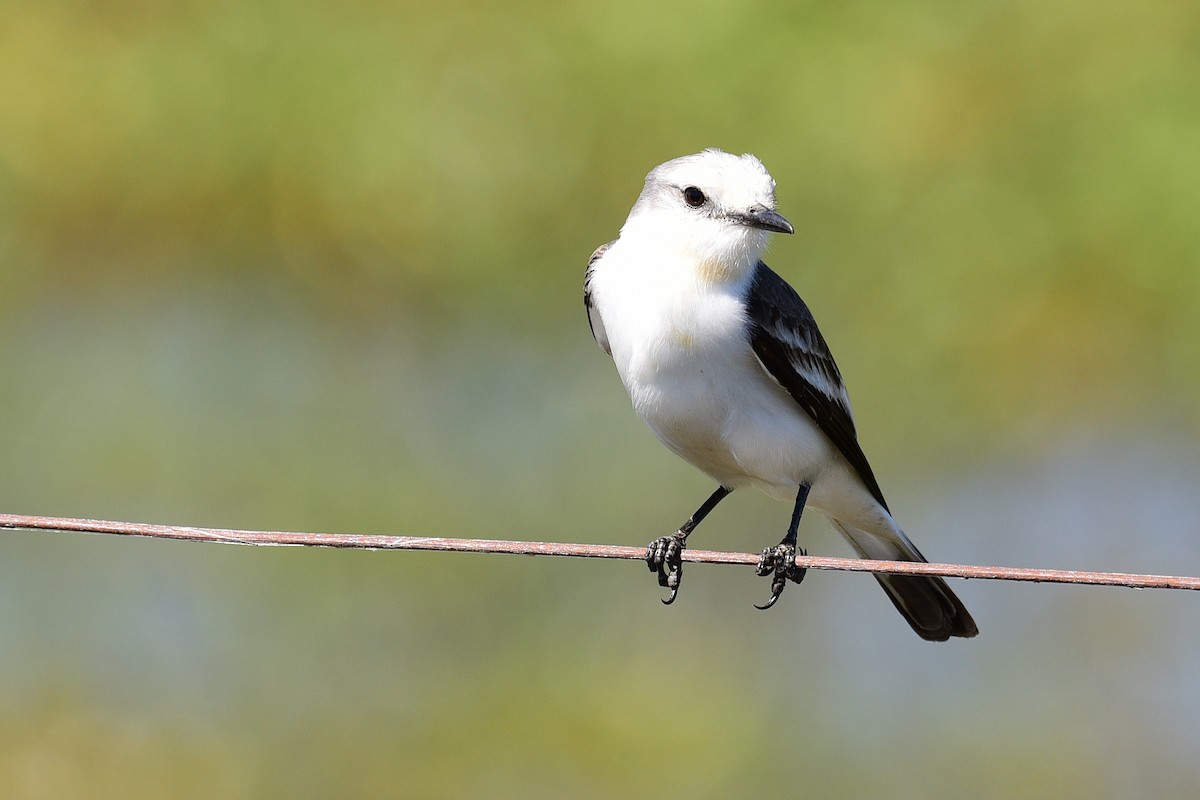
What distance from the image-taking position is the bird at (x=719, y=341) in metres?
4.57

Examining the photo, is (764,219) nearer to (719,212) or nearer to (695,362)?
(719,212)

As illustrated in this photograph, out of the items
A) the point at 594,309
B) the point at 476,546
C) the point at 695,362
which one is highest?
the point at 594,309

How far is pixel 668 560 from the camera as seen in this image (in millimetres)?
4766

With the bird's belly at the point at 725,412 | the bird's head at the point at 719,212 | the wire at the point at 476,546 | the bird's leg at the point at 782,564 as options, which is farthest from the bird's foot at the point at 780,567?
the wire at the point at 476,546

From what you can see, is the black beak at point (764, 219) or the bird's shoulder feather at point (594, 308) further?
the bird's shoulder feather at point (594, 308)

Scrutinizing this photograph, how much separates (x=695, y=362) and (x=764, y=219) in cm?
53

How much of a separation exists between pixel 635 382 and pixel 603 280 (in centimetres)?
43

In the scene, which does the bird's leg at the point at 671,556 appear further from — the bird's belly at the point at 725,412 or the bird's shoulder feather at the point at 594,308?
the bird's shoulder feather at the point at 594,308

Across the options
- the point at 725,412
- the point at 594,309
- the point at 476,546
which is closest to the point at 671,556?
the point at 725,412

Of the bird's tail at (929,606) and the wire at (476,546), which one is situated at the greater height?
the wire at (476,546)

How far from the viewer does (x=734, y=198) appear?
4.65 metres

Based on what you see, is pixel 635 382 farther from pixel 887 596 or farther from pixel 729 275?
pixel 887 596

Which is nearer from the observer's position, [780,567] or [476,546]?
[476,546]

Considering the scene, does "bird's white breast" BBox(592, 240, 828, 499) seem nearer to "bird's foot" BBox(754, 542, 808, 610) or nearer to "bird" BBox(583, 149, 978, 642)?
"bird" BBox(583, 149, 978, 642)
